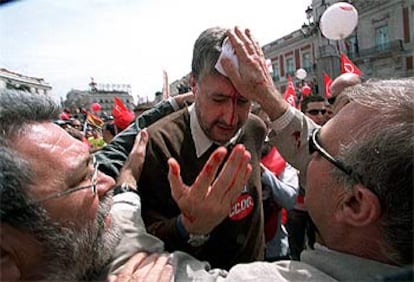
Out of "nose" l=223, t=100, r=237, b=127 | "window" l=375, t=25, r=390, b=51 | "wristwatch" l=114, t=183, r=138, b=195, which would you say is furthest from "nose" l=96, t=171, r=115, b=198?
"window" l=375, t=25, r=390, b=51

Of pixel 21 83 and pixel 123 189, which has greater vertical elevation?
pixel 21 83

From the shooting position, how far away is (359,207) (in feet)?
2.92

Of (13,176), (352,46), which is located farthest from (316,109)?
(352,46)

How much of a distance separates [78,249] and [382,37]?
24970mm

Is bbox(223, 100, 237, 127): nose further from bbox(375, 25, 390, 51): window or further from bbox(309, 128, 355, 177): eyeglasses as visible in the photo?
bbox(375, 25, 390, 51): window

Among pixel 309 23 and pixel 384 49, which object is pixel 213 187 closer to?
pixel 309 23

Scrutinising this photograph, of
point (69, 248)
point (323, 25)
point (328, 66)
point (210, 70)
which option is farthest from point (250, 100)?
point (328, 66)

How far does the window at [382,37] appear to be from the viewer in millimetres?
21519

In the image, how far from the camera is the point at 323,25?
5465 mm

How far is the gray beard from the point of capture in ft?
3.12

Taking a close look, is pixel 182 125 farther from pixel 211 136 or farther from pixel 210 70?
pixel 210 70

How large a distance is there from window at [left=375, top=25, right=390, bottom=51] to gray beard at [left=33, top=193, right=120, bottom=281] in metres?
22.4

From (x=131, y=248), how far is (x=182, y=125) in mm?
581

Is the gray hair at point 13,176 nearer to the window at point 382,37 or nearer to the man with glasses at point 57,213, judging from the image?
the man with glasses at point 57,213
